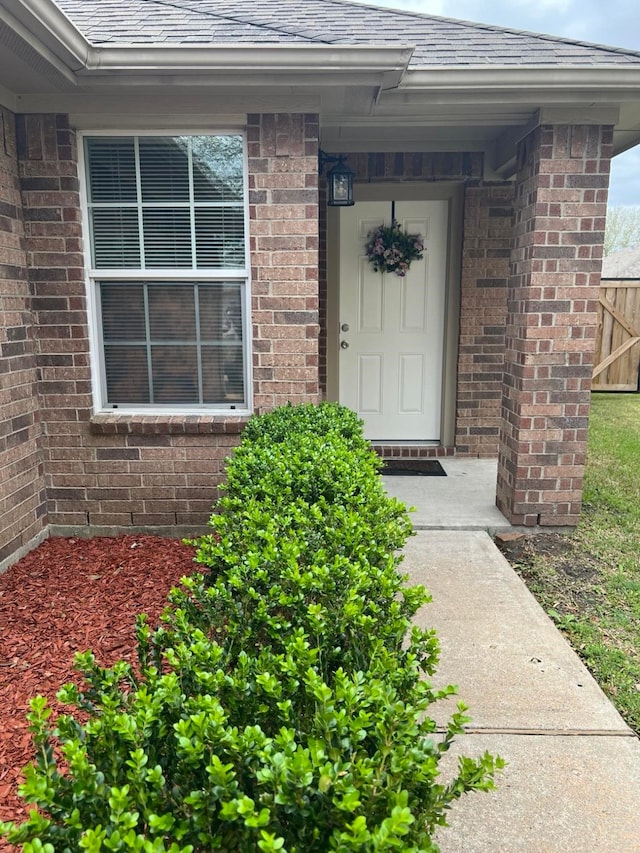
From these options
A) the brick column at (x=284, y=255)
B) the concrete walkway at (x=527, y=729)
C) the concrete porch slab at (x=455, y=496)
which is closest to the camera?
the concrete walkway at (x=527, y=729)

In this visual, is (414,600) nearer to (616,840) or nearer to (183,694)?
(183,694)

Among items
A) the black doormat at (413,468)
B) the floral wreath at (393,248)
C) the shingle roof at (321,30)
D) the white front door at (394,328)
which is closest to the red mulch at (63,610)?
the black doormat at (413,468)

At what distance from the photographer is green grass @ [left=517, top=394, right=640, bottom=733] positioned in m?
2.88

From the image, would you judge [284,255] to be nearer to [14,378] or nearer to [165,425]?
[165,425]

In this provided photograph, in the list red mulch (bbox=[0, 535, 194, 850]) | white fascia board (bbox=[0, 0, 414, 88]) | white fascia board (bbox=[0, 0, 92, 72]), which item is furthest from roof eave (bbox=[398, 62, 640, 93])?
red mulch (bbox=[0, 535, 194, 850])

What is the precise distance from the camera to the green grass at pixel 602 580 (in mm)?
2879

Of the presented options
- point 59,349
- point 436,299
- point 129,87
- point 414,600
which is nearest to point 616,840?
point 414,600

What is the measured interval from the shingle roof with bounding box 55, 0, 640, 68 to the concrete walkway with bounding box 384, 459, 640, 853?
10.0 feet

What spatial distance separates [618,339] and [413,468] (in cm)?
780

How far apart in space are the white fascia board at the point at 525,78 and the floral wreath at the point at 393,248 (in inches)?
85.8

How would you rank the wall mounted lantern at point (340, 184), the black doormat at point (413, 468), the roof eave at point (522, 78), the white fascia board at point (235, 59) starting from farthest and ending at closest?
the black doormat at point (413, 468) < the wall mounted lantern at point (340, 184) < the roof eave at point (522, 78) < the white fascia board at point (235, 59)

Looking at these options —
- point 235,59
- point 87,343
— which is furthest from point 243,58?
point 87,343

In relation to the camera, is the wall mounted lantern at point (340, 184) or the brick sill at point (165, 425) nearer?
the brick sill at point (165, 425)

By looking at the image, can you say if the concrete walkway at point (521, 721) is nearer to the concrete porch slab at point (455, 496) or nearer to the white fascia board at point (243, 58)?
the concrete porch slab at point (455, 496)
